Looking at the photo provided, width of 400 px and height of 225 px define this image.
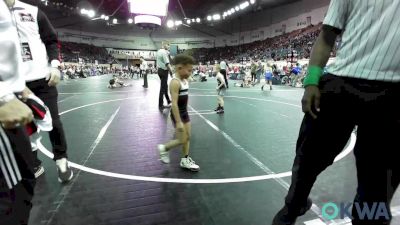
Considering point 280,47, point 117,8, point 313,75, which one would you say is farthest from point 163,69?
point 117,8

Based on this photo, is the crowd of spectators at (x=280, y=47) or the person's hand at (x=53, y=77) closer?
the person's hand at (x=53, y=77)

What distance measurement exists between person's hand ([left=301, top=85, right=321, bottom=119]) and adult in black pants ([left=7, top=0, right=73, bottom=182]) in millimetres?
2390

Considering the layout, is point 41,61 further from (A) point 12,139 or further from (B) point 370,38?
(B) point 370,38

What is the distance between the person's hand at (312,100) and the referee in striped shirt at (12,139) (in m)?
1.36

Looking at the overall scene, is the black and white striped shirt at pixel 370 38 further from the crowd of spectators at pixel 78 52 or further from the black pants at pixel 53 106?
the crowd of spectators at pixel 78 52

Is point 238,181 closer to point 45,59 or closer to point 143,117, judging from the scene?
point 45,59

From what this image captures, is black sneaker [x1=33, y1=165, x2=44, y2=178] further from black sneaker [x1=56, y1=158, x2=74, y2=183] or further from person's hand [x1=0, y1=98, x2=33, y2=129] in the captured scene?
person's hand [x1=0, y1=98, x2=33, y2=129]

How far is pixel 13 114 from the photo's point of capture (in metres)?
1.05

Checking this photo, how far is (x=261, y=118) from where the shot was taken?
6613mm

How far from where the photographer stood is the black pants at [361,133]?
1385mm

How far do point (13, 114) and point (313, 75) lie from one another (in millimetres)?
1476

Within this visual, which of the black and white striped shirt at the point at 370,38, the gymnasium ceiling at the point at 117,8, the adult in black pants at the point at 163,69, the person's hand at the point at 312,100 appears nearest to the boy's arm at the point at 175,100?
the person's hand at the point at 312,100

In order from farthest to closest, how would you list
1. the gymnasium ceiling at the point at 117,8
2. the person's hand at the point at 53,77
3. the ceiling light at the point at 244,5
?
the gymnasium ceiling at the point at 117,8
the ceiling light at the point at 244,5
the person's hand at the point at 53,77

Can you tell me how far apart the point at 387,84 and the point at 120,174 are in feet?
9.04
